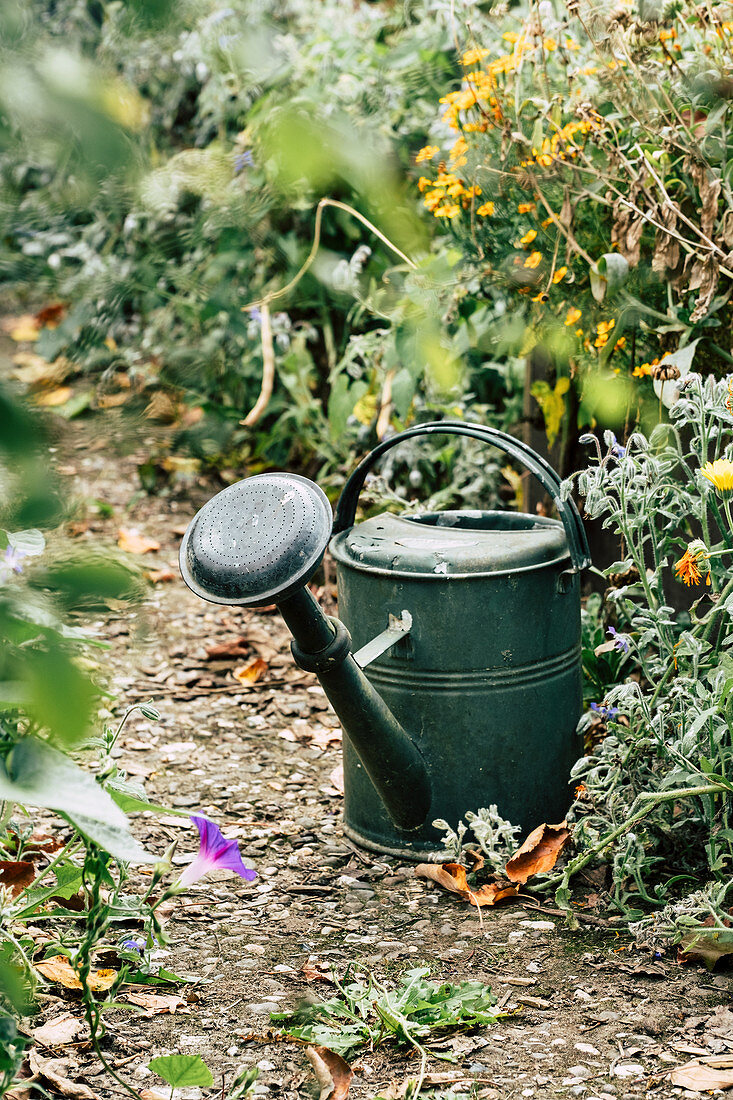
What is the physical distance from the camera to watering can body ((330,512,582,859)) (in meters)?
1.85

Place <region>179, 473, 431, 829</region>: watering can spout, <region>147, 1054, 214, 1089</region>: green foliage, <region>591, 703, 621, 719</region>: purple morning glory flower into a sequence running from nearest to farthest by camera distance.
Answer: <region>147, 1054, 214, 1089</region>: green foliage < <region>179, 473, 431, 829</region>: watering can spout < <region>591, 703, 621, 719</region>: purple morning glory flower

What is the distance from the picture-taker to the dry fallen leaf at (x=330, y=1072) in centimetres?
132

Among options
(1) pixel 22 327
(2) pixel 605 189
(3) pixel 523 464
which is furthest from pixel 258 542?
(1) pixel 22 327

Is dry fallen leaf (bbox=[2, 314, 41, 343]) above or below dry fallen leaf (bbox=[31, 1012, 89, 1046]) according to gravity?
above

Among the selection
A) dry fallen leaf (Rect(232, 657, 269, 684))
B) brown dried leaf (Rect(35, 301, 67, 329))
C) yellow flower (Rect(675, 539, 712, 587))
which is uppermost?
brown dried leaf (Rect(35, 301, 67, 329))

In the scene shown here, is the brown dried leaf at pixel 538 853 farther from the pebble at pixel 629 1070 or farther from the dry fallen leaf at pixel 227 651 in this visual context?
the dry fallen leaf at pixel 227 651

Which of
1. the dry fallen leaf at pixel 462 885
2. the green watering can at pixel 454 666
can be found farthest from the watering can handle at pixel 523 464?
the dry fallen leaf at pixel 462 885

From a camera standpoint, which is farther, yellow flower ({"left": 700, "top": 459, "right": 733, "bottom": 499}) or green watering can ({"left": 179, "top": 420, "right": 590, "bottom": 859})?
green watering can ({"left": 179, "top": 420, "right": 590, "bottom": 859})

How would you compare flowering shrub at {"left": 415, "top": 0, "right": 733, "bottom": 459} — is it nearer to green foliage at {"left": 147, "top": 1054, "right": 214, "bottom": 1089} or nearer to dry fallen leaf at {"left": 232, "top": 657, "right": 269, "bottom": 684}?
dry fallen leaf at {"left": 232, "top": 657, "right": 269, "bottom": 684}

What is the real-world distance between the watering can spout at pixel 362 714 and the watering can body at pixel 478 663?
40mm

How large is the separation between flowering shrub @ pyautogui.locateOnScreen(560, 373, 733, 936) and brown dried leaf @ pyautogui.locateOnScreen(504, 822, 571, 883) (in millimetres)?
44

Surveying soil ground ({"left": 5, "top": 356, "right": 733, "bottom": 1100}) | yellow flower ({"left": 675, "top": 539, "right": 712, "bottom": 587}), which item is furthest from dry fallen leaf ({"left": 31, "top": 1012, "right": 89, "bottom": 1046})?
yellow flower ({"left": 675, "top": 539, "right": 712, "bottom": 587})

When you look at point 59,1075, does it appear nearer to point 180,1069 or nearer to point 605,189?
point 180,1069

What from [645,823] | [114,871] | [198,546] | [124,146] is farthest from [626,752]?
[124,146]
